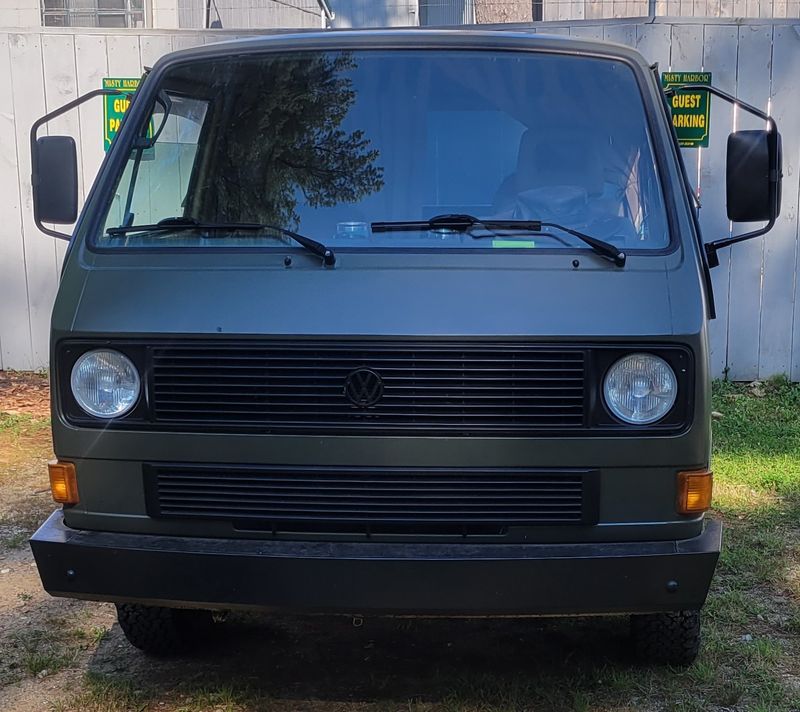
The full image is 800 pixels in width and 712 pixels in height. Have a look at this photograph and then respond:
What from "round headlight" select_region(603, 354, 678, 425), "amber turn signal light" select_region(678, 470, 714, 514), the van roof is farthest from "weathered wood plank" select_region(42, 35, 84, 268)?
"amber turn signal light" select_region(678, 470, 714, 514)

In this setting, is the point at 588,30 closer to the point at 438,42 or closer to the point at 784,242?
the point at 784,242

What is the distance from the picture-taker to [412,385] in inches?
110

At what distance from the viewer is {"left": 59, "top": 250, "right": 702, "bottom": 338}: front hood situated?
9.14 feet

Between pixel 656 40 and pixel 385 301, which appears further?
pixel 656 40

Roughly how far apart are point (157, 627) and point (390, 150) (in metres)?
1.90

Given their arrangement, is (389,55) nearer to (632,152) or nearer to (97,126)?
(632,152)

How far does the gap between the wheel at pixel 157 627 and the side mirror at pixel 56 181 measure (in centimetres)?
147

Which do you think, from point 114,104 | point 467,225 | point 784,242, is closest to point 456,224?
point 467,225

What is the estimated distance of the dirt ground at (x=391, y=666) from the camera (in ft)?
10.7

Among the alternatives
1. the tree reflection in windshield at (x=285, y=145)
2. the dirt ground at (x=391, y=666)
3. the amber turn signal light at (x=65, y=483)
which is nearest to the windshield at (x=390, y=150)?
the tree reflection in windshield at (x=285, y=145)

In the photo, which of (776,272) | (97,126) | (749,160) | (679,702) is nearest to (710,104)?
(776,272)

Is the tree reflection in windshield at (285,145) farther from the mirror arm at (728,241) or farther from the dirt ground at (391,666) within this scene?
the dirt ground at (391,666)

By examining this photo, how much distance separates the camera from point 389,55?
11.5 feet

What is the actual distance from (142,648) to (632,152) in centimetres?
251
